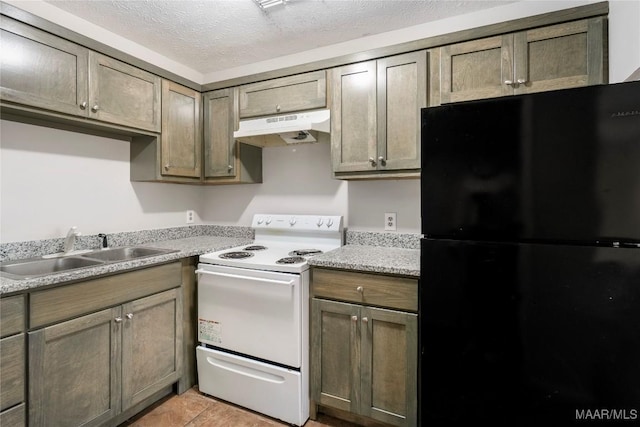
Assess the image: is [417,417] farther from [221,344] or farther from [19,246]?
[19,246]

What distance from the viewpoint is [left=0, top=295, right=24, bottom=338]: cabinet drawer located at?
47.4 inches

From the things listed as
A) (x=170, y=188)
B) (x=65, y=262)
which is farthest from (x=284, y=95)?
(x=65, y=262)

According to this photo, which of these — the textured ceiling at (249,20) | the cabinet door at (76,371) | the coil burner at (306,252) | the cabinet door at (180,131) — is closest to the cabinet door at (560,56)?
the textured ceiling at (249,20)

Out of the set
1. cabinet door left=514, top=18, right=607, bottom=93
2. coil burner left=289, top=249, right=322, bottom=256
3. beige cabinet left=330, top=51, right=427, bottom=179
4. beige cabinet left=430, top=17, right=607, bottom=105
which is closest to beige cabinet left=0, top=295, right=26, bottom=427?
coil burner left=289, top=249, right=322, bottom=256

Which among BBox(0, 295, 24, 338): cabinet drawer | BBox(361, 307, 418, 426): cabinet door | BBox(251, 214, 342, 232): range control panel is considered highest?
BBox(251, 214, 342, 232): range control panel

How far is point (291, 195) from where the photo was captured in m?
2.53

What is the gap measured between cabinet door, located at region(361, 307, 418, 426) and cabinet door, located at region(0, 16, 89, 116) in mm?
1962

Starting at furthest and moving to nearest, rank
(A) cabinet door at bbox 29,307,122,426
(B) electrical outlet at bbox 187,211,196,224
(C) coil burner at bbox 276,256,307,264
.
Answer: (B) electrical outlet at bbox 187,211,196,224, (C) coil burner at bbox 276,256,307,264, (A) cabinet door at bbox 29,307,122,426

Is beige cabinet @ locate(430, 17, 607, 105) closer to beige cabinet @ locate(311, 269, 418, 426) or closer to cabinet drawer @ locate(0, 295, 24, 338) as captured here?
beige cabinet @ locate(311, 269, 418, 426)

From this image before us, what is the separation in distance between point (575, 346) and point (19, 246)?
8.50ft

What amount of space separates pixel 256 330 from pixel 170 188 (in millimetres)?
1519

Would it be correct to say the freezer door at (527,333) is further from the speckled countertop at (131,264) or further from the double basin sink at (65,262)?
the double basin sink at (65,262)

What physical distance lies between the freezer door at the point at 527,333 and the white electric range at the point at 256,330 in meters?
0.76

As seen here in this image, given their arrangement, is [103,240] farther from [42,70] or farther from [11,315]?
[42,70]
